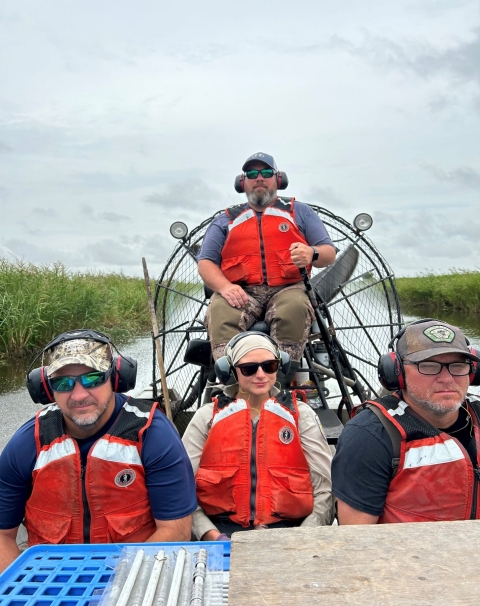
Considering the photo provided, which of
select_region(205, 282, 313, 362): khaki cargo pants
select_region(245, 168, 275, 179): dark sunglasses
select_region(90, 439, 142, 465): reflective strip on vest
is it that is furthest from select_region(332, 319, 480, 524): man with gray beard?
select_region(245, 168, 275, 179): dark sunglasses

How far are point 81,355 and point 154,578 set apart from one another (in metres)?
1.39

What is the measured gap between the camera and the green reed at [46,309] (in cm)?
1191

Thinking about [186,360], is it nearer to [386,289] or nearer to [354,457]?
[386,289]

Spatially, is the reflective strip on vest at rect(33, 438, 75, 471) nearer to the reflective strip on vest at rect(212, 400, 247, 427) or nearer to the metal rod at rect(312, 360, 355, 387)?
the reflective strip on vest at rect(212, 400, 247, 427)

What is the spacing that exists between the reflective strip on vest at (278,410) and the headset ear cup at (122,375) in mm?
846

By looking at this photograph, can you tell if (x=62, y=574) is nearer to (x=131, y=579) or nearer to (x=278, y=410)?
(x=131, y=579)

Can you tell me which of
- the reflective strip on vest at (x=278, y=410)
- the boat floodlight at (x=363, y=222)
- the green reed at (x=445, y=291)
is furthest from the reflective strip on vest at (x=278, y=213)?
the green reed at (x=445, y=291)

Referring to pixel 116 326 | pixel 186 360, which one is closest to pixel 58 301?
pixel 116 326

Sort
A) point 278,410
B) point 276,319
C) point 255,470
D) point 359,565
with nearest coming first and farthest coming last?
point 359,565 → point 255,470 → point 278,410 → point 276,319

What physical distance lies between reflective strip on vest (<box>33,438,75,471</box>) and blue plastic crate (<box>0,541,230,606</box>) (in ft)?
2.76

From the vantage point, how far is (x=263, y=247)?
17.9 ft

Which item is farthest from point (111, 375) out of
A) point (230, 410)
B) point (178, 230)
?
point (178, 230)

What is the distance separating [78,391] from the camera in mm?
2736

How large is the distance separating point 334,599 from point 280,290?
4153mm
